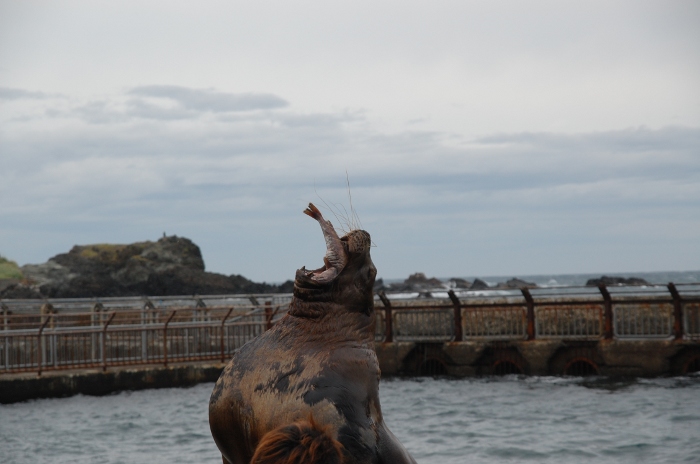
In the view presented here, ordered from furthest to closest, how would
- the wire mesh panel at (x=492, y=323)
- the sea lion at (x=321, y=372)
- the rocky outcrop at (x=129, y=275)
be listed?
1. the rocky outcrop at (x=129, y=275)
2. the wire mesh panel at (x=492, y=323)
3. the sea lion at (x=321, y=372)

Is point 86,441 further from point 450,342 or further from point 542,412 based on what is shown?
point 450,342

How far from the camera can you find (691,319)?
21.3m

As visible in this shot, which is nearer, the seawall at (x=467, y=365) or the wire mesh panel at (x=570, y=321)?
the seawall at (x=467, y=365)

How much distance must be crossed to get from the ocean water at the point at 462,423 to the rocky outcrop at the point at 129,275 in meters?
28.0

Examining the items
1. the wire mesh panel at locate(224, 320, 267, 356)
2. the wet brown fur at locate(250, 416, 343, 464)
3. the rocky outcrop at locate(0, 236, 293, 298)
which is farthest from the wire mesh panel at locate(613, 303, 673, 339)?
the rocky outcrop at locate(0, 236, 293, 298)

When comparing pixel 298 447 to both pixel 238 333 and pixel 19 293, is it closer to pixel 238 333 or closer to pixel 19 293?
pixel 238 333

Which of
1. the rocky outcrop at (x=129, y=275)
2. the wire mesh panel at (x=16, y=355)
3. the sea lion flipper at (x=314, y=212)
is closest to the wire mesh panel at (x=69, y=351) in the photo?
the wire mesh panel at (x=16, y=355)

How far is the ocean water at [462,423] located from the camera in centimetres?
1256

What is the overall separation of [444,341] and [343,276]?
20853 mm

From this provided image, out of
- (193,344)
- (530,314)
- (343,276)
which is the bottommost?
(193,344)

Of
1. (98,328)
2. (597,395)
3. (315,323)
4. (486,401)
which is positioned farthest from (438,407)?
(315,323)

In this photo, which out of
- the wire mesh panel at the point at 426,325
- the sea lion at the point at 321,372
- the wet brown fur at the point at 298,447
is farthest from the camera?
the wire mesh panel at the point at 426,325

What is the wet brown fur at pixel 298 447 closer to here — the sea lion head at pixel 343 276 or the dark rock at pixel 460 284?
the sea lion head at pixel 343 276

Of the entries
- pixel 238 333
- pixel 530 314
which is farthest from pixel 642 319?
pixel 238 333
